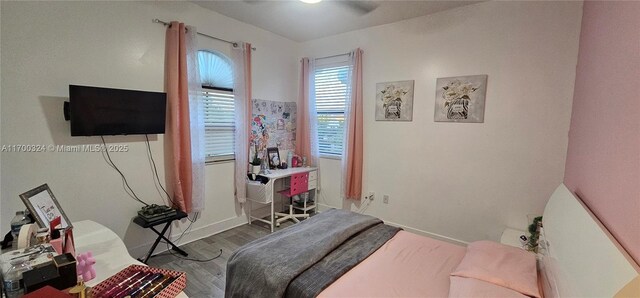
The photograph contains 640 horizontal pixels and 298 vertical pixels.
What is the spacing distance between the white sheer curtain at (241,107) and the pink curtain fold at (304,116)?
35.5 inches

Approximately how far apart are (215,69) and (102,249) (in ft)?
7.52

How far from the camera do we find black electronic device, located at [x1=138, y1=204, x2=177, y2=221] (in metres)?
2.42

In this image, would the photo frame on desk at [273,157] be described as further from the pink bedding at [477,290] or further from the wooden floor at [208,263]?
the pink bedding at [477,290]

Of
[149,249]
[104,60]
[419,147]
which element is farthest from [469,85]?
[149,249]

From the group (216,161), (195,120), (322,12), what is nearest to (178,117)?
(195,120)

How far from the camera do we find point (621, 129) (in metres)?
1.11

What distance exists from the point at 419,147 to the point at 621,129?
2030mm

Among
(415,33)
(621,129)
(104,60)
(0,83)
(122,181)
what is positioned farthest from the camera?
(415,33)

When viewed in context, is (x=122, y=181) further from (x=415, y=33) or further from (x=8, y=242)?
(x=415, y=33)

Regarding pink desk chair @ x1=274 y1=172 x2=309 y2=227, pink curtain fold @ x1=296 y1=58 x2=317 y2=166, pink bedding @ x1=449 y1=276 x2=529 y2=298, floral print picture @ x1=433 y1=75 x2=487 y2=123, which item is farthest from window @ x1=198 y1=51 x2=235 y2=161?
pink bedding @ x1=449 y1=276 x2=529 y2=298

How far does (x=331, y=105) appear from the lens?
12.6 feet

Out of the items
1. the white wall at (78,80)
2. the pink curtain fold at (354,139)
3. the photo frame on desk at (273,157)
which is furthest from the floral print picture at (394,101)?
the white wall at (78,80)

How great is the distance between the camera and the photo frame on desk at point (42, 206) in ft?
4.17

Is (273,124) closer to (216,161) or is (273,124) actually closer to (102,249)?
(216,161)
